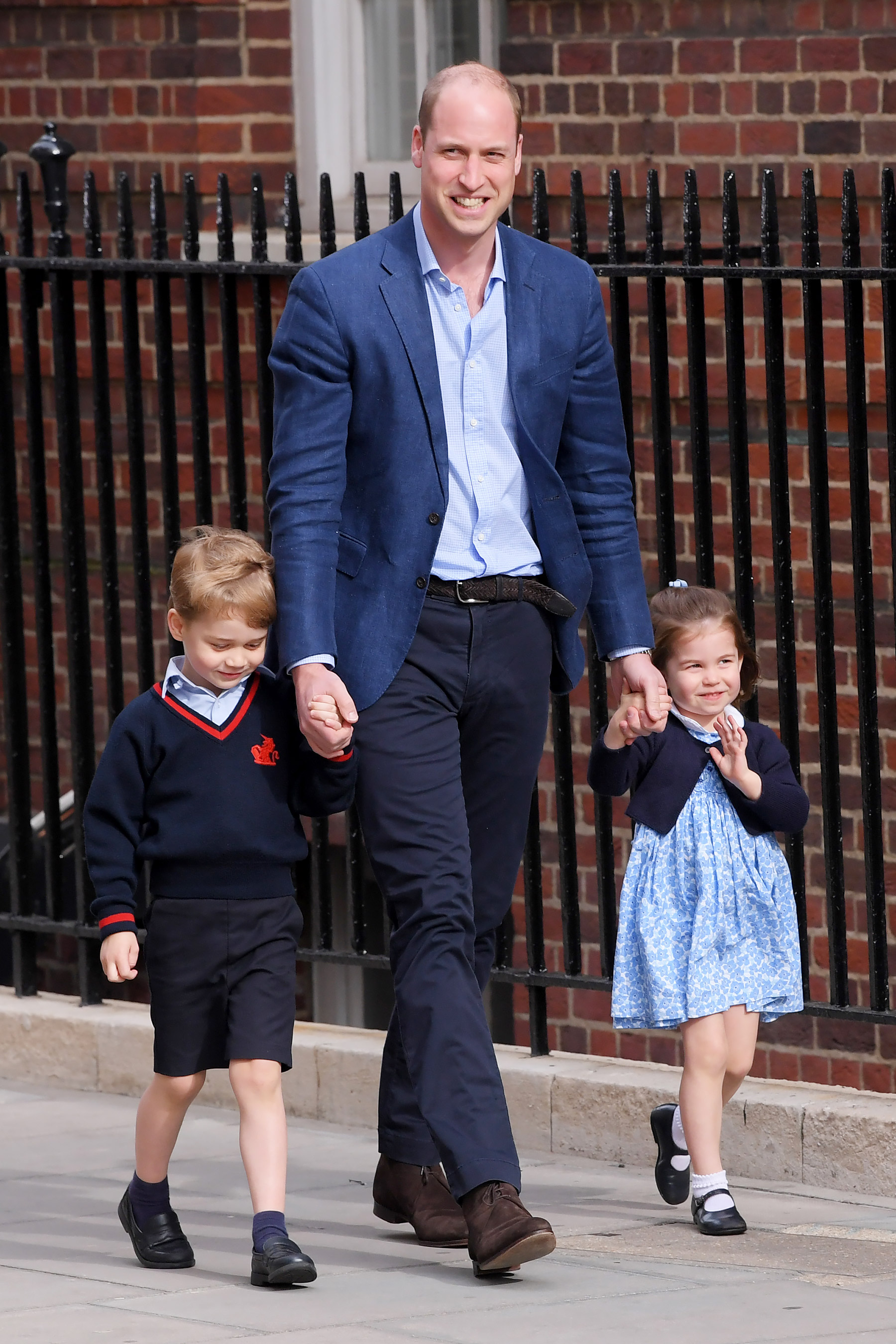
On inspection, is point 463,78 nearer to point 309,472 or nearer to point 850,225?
point 309,472

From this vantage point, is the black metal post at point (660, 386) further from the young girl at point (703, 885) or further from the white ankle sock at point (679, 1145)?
the white ankle sock at point (679, 1145)

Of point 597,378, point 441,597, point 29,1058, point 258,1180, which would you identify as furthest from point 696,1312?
point 29,1058

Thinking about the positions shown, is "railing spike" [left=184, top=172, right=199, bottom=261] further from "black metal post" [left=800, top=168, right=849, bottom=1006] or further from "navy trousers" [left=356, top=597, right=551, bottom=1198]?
"navy trousers" [left=356, top=597, right=551, bottom=1198]

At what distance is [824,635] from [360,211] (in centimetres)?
151

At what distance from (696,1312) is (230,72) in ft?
18.2

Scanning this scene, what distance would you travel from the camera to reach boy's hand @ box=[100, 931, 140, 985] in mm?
4180

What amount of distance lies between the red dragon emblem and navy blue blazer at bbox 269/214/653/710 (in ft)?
0.59

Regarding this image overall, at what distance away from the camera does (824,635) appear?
5145mm

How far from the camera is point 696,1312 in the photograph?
3.91m

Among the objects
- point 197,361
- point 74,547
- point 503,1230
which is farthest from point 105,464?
point 503,1230

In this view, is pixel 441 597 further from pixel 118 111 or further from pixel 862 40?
pixel 118 111

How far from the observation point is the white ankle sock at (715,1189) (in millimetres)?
4559

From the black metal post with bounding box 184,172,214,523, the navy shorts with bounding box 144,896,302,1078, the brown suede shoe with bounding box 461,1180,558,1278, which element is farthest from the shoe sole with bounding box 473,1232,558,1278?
the black metal post with bounding box 184,172,214,523

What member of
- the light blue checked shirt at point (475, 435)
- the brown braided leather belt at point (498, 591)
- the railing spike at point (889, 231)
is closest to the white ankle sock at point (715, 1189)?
the brown braided leather belt at point (498, 591)
